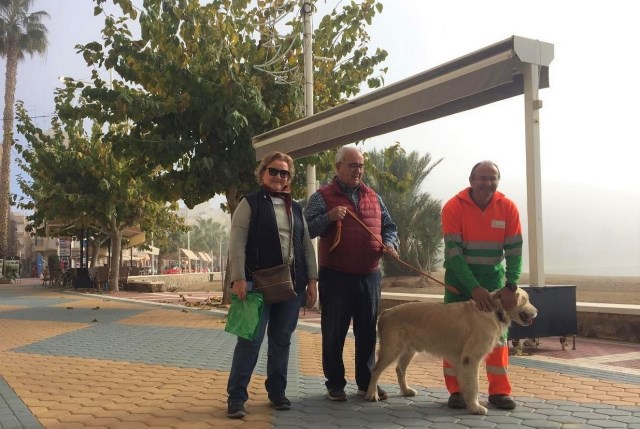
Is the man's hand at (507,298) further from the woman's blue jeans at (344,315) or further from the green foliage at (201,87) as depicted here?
the green foliage at (201,87)

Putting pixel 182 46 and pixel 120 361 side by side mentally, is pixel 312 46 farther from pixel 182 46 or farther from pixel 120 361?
pixel 120 361

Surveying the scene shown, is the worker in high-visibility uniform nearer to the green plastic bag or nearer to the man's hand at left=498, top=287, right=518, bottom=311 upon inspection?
the man's hand at left=498, top=287, right=518, bottom=311

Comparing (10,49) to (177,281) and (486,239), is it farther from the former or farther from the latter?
(486,239)

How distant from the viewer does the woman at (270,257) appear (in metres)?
4.64

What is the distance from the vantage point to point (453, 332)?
15.2 ft

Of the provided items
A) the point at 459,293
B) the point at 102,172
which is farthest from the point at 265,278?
the point at 102,172

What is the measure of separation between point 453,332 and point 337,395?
3.54 feet

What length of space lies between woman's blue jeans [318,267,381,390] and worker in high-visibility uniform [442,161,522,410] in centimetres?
67

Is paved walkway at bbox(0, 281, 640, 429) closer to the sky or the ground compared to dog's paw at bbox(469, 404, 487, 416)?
closer to the ground

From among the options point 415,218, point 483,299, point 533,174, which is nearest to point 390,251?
point 483,299

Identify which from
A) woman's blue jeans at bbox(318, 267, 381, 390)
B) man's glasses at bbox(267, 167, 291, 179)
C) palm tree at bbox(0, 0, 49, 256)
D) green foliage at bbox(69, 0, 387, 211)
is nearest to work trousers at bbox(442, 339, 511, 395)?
woman's blue jeans at bbox(318, 267, 381, 390)

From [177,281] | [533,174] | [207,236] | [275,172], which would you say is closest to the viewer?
[275,172]

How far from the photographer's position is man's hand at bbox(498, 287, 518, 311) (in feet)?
14.9

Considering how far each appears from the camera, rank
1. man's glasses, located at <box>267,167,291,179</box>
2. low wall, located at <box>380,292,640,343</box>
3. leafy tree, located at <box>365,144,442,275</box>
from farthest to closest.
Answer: leafy tree, located at <box>365,144,442,275</box> → low wall, located at <box>380,292,640,343</box> → man's glasses, located at <box>267,167,291,179</box>
